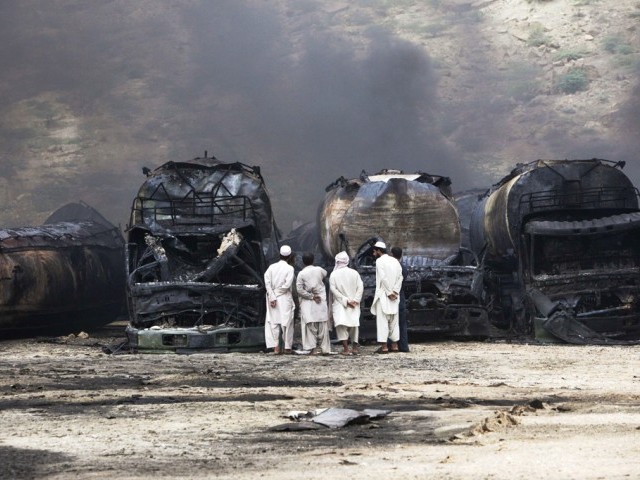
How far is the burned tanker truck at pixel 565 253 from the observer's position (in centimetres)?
2059

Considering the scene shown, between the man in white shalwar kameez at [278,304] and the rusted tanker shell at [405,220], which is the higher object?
the rusted tanker shell at [405,220]

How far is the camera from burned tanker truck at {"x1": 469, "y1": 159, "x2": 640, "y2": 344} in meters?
20.6

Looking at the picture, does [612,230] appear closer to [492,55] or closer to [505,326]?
[505,326]

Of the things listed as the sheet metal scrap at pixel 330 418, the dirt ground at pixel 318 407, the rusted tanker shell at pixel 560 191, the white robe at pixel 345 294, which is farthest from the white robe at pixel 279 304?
the sheet metal scrap at pixel 330 418

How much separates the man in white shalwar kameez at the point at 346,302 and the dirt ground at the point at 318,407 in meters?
0.79

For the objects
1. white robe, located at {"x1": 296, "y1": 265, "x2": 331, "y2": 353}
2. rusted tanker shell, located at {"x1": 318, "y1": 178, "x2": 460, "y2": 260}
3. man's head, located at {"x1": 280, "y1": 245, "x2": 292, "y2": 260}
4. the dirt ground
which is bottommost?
the dirt ground

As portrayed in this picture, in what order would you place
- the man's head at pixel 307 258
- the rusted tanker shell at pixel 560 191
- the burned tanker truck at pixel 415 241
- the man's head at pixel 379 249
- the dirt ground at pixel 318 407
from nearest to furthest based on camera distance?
the dirt ground at pixel 318 407
the man's head at pixel 307 258
the man's head at pixel 379 249
the burned tanker truck at pixel 415 241
the rusted tanker shell at pixel 560 191

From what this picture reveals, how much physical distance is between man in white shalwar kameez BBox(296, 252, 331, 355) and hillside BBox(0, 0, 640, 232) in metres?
30.5

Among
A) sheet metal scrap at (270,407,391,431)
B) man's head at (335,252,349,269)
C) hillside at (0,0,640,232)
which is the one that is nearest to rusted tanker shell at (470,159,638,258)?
man's head at (335,252,349,269)

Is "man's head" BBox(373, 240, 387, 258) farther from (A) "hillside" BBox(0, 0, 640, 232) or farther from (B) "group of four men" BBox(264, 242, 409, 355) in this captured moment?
(A) "hillside" BBox(0, 0, 640, 232)

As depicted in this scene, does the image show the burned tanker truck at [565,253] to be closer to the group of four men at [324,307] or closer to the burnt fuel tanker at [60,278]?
the group of four men at [324,307]

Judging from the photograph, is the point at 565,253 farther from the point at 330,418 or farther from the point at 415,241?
the point at 330,418

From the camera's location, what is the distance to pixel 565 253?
21891 millimetres

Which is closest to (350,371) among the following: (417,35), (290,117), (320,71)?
(290,117)
